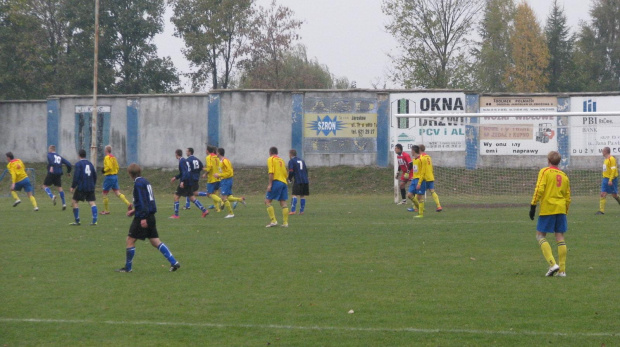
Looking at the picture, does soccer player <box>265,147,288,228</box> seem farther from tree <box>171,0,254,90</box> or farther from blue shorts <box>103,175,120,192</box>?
tree <box>171,0,254,90</box>

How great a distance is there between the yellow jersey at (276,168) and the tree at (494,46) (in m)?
49.1

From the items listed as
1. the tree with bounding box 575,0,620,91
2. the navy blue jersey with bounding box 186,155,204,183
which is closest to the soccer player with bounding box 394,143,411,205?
the navy blue jersey with bounding box 186,155,204,183

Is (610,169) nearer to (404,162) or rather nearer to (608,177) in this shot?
(608,177)

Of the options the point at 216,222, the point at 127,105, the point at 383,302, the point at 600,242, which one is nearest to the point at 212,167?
the point at 216,222

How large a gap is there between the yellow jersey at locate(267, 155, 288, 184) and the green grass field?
1243mm

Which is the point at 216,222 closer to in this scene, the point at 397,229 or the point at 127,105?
the point at 397,229

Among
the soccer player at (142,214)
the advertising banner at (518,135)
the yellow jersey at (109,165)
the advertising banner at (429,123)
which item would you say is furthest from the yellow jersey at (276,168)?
the advertising banner at (429,123)

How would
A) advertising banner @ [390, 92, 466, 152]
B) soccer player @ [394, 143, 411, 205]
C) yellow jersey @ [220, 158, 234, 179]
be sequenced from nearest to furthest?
yellow jersey @ [220, 158, 234, 179]
soccer player @ [394, 143, 411, 205]
advertising banner @ [390, 92, 466, 152]

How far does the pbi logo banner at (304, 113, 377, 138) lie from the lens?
38375 millimetres

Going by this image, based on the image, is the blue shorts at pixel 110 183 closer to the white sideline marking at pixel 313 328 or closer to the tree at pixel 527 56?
the white sideline marking at pixel 313 328

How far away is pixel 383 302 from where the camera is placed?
30.7ft

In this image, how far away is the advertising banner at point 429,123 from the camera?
35.5 metres

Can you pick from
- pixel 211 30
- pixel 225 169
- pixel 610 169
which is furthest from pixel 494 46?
pixel 225 169

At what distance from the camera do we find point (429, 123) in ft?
122
